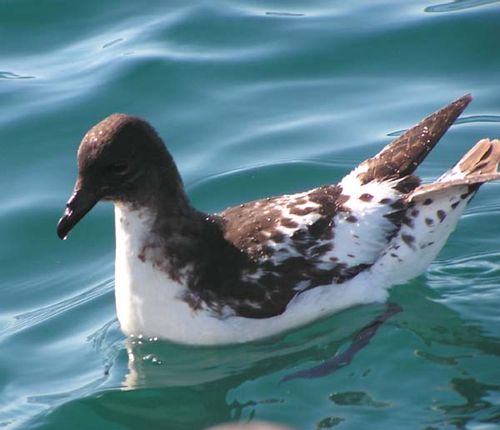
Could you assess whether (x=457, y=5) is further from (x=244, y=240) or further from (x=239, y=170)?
(x=244, y=240)

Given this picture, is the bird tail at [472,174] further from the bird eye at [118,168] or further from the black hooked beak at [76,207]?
the black hooked beak at [76,207]

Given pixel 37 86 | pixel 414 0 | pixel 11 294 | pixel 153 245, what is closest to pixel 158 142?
pixel 153 245

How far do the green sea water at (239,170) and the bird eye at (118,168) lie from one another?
48.1 inches

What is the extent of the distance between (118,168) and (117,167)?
0.01 metres

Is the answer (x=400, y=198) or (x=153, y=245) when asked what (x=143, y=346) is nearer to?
(x=153, y=245)

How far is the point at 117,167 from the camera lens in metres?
7.97

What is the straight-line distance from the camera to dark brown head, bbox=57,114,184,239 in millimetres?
7914

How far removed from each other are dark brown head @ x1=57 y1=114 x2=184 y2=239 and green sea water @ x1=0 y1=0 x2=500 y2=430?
108 centimetres

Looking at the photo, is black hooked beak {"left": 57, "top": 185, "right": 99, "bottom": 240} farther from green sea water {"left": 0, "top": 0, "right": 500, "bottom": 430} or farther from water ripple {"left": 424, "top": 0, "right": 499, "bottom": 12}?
water ripple {"left": 424, "top": 0, "right": 499, "bottom": 12}

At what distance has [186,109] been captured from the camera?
11711mm

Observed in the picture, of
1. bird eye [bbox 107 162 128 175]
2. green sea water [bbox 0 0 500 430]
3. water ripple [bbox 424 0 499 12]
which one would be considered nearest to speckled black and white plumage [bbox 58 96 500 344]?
bird eye [bbox 107 162 128 175]

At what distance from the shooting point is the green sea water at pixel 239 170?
798cm

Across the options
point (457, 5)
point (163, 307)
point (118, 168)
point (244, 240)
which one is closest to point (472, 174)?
point (244, 240)

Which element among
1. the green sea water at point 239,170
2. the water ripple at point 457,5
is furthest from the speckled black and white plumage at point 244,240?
the water ripple at point 457,5
